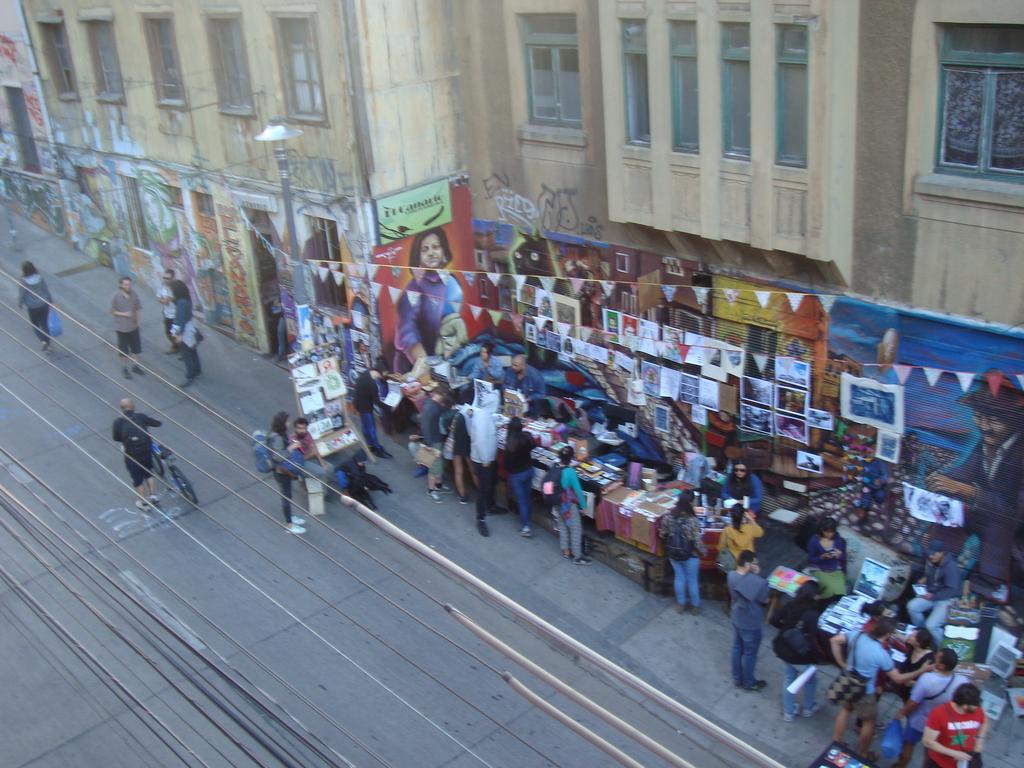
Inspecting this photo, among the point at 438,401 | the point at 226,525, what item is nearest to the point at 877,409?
the point at 438,401

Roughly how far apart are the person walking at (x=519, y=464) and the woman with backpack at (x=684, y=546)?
230cm

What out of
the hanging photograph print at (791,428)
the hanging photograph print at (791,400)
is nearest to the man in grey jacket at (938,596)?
the hanging photograph print at (791,428)

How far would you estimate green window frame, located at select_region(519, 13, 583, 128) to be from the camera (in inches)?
581

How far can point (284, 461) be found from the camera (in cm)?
1410

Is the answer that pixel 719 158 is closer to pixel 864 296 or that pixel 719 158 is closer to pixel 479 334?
pixel 864 296

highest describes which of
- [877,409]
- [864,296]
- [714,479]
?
[864,296]

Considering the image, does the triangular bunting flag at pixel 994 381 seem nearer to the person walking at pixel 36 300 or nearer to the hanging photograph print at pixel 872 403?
the hanging photograph print at pixel 872 403

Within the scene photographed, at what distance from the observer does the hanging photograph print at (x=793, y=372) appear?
12.6m

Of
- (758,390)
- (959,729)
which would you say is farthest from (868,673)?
(758,390)

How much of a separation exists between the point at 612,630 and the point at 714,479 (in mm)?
2571

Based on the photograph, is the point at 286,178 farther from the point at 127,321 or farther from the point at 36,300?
the point at 36,300

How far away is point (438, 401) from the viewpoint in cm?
1534

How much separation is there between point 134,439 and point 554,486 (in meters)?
5.73

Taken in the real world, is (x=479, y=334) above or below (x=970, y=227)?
below
